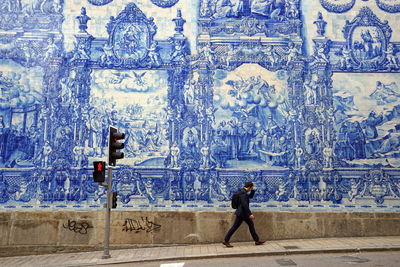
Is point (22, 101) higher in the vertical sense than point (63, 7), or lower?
lower

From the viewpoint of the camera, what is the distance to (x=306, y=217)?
1088 centimetres

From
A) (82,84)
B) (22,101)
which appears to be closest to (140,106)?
(82,84)

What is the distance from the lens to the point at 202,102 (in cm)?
1161

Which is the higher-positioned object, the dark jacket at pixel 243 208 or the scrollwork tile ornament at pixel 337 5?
the scrollwork tile ornament at pixel 337 5

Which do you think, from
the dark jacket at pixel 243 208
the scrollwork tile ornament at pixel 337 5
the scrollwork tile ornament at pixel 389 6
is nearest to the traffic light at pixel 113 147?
the dark jacket at pixel 243 208

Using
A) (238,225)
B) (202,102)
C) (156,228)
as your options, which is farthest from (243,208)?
(202,102)

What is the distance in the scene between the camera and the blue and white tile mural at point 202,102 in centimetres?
1111

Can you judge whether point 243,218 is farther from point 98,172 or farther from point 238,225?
point 98,172

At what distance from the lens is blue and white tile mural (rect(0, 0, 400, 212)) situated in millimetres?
11109

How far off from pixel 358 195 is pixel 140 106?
6.69 meters

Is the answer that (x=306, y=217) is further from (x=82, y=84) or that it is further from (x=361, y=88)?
(x=82, y=84)

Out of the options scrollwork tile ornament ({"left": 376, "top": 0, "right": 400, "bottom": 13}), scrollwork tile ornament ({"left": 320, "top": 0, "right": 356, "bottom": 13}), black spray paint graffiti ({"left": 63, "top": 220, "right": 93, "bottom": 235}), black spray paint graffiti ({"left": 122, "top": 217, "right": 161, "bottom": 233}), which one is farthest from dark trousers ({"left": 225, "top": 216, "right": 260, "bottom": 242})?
scrollwork tile ornament ({"left": 376, "top": 0, "right": 400, "bottom": 13})

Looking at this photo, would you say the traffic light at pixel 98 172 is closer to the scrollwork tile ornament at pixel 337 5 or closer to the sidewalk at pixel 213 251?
the sidewalk at pixel 213 251

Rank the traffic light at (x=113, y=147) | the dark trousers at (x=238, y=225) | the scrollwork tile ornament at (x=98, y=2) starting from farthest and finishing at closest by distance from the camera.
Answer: the scrollwork tile ornament at (x=98, y=2) < the dark trousers at (x=238, y=225) < the traffic light at (x=113, y=147)
